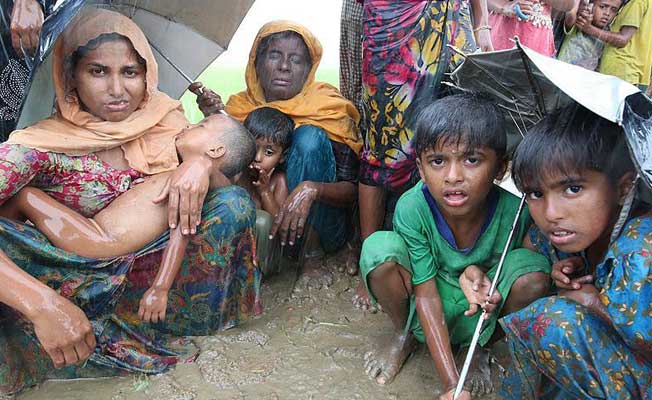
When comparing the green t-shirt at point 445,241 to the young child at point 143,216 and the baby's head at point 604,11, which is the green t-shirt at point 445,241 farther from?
the baby's head at point 604,11

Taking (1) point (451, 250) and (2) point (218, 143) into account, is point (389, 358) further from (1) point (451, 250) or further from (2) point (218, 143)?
(2) point (218, 143)

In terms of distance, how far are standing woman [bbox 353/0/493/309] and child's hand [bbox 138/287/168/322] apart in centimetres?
131

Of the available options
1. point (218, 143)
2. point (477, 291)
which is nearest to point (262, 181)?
point (218, 143)

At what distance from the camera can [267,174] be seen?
3725 mm

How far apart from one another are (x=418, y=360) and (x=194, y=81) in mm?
2122

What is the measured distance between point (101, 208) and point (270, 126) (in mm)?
1126

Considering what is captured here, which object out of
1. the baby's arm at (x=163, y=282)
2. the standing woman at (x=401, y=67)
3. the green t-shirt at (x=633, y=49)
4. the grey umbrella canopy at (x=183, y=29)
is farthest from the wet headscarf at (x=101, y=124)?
the green t-shirt at (x=633, y=49)

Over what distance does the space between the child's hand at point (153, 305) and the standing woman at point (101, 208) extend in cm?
14

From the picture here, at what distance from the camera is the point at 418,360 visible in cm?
292

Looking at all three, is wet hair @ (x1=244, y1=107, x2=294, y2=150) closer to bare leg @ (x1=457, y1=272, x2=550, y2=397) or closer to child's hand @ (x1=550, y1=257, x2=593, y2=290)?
bare leg @ (x1=457, y1=272, x2=550, y2=397)

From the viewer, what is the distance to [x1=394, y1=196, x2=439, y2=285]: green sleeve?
2684 mm

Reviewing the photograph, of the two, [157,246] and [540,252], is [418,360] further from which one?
[157,246]

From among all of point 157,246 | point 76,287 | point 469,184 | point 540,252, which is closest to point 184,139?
point 157,246

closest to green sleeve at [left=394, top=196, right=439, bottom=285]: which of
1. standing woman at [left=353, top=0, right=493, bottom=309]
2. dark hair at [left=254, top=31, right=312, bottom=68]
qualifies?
standing woman at [left=353, top=0, right=493, bottom=309]
